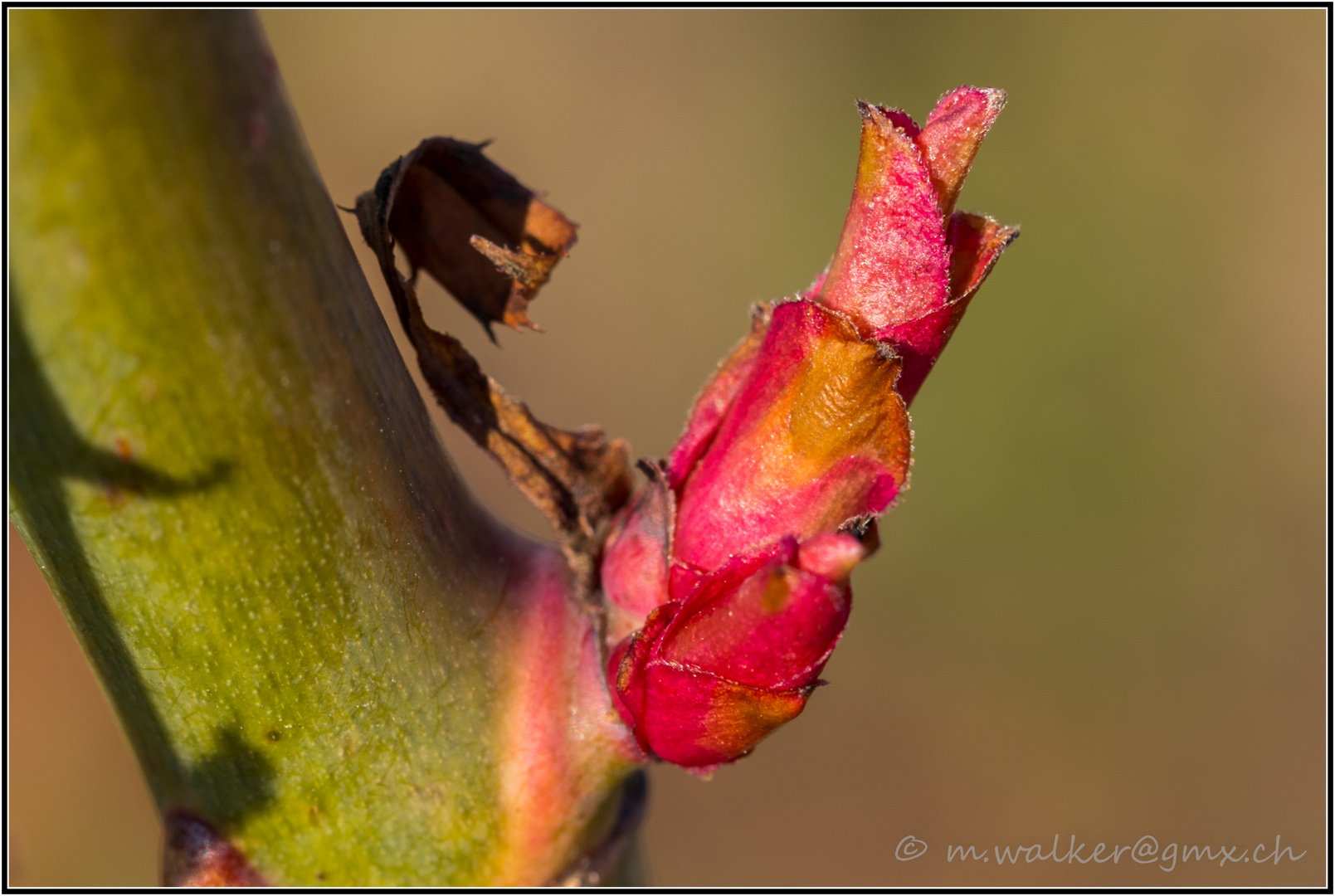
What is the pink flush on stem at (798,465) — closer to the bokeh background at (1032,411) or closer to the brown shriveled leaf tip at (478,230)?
the brown shriveled leaf tip at (478,230)

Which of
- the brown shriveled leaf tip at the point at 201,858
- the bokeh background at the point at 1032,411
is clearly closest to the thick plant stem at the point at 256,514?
the brown shriveled leaf tip at the point at 201,858

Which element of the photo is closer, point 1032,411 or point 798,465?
point 798,465

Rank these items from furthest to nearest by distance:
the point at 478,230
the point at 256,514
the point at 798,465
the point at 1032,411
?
1. the point at 1032,411
2. the point at 478,230
3. the point at 798,465
4. the point at 256,514

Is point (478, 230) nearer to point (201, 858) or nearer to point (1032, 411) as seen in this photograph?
point (201, 858)

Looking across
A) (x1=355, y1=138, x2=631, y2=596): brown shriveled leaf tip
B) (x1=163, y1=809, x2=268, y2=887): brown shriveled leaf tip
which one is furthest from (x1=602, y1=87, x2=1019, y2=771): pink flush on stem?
(x1=163, y1=809, x2=268, y2=887): brown shriveled leaf tip

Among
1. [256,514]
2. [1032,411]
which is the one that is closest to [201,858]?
[256,514]

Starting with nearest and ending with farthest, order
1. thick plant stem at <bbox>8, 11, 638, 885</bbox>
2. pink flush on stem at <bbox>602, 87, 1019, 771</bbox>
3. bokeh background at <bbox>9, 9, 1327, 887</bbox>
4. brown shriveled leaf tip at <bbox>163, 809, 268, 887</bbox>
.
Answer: thick plant stem at <bbox>8, 11, 638, 885</bbox>
pink flush on stem at <bbox>602, 87, 1019, 771</bbox>
brown shriveled leaf tip at <bbox>163, 809, 268, 887</bbox>
bokeh background at <bbox>9, 9, 1327, 887</bbox>

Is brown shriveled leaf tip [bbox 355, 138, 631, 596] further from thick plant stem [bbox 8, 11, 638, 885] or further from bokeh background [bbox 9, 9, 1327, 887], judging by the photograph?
bokeh background [bbox 9, 9, 1327, 887]
